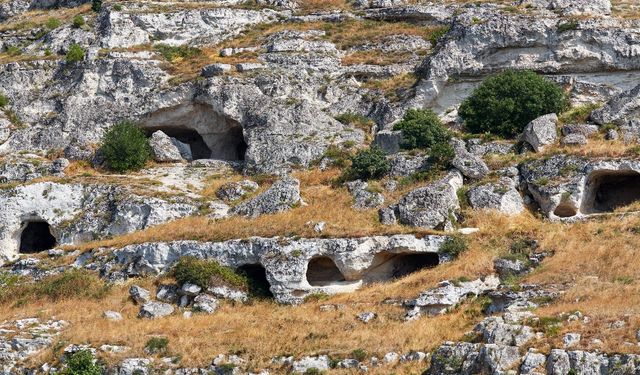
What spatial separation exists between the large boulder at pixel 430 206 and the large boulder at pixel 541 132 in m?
5.43

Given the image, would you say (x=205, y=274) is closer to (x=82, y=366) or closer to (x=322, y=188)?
(x=82, y=366)

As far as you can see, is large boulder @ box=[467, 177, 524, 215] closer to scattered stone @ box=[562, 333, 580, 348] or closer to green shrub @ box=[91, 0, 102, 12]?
scattered stone @ box=[562, 333, 580, 348]

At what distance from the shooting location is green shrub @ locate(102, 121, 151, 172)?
1861 inches

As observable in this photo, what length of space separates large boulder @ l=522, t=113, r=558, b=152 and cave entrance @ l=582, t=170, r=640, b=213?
2.92m

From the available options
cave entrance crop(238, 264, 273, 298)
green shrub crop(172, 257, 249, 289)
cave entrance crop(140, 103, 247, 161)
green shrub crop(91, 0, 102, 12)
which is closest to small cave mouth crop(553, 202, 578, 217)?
cave entrance crop(238, 264, 273, 298)

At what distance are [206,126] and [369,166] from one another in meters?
13.5

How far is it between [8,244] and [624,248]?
85.3ft

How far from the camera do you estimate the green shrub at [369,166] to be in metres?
41.0

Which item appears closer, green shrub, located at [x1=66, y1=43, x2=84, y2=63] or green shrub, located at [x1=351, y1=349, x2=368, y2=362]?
green shrub, located at [x1=351, y1=349, x2=368, y2=362]

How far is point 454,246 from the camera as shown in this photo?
113ft

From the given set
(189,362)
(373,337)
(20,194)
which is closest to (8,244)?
(20,194)

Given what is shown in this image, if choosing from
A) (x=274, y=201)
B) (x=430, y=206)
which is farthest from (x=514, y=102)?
(x=274, y=201)

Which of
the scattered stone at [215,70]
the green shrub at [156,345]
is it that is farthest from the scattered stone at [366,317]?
the scattered stone at [215,70]

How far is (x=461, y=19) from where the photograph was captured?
167 feet
